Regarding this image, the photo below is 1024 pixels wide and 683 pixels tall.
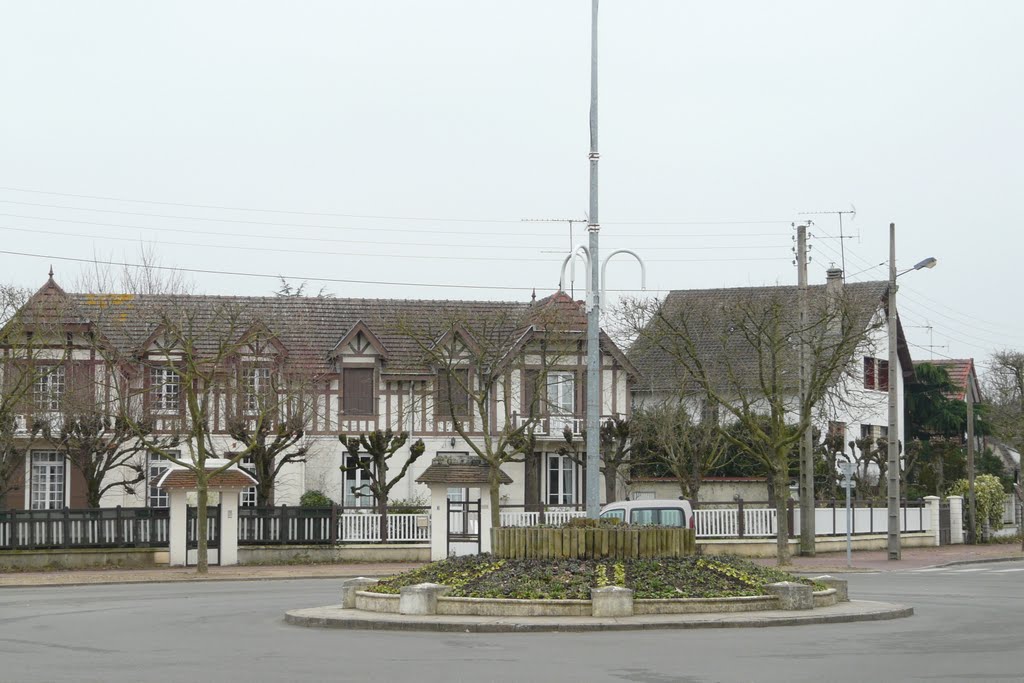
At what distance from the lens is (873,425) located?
194 feet

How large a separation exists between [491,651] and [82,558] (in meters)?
24.1

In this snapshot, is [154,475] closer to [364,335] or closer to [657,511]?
[364,335]

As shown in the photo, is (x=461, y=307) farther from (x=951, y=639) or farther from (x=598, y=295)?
(x=951, y=639)

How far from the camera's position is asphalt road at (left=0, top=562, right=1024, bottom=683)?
44.5 feet

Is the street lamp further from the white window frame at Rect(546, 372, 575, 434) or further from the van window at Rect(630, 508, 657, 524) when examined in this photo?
the white window frame at Rect(546, 372, 575, 434)

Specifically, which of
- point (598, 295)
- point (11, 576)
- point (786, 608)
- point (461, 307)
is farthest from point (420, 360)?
point (786, 608)

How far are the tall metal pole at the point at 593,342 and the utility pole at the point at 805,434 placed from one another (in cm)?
1485

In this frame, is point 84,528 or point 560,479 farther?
point 560,479

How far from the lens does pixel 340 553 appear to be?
129 ft

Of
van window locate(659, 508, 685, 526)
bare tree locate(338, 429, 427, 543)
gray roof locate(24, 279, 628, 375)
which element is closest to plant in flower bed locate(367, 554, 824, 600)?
van window locate(659, 508, 685, 526)

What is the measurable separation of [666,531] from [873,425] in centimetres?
3981

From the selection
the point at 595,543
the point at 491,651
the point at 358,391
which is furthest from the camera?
the point at 358,391

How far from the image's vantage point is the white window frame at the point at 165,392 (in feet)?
155

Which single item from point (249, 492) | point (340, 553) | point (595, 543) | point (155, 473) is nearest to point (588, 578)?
point (595, 543)
